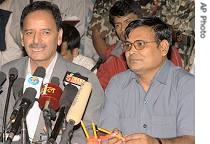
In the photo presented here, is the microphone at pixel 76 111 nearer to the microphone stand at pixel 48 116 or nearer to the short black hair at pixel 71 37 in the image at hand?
the microphone stand at pixel 48 116

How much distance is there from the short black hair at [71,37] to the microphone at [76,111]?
266 centimetres

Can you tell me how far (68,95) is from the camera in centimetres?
221

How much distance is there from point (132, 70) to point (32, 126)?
688mm

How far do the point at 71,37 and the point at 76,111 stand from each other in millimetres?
2867

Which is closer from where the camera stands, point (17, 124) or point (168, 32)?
point (17, 124)

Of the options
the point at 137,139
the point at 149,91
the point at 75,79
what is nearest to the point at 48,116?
the point at 75,79

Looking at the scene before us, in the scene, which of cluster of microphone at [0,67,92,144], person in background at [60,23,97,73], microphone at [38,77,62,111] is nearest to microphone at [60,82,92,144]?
cluster of microphone at [0,67,92,144]

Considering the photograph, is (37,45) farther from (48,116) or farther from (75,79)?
(48,116)

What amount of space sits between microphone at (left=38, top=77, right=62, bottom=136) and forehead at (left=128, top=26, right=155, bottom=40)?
85cm

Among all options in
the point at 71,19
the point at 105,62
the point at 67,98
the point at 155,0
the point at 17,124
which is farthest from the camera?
the point at 71,19
